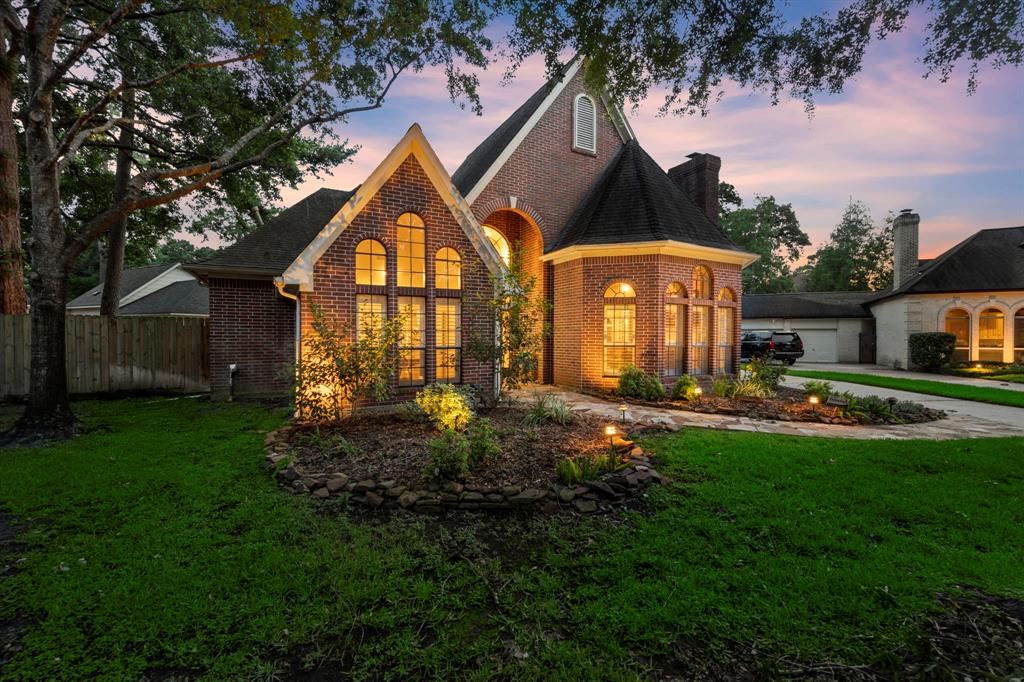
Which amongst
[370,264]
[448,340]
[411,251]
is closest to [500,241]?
[411,251]

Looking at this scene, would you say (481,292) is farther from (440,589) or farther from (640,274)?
(440,589)

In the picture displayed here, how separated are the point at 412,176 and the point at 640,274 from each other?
6.10 m

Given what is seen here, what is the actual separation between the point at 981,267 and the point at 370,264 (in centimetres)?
2719

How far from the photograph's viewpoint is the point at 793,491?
15.1 feet

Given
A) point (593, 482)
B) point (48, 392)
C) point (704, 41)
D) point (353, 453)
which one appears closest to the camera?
point (593, 482)

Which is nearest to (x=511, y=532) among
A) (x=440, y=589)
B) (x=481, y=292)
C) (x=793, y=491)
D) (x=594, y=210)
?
(x=440, y=589)

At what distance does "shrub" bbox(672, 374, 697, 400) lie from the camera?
32.6ft

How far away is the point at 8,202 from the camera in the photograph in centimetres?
916

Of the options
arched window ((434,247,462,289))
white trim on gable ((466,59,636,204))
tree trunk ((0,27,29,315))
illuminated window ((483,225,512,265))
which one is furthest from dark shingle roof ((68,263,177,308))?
arched window ((434,247,462,289))

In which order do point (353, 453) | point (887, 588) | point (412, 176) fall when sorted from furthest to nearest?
1. point (412, 176)
2. point (353, 453)
3. point (887, 588)

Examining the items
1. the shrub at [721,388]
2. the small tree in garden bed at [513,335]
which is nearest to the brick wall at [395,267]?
the small tree in garden bed at [513,335]

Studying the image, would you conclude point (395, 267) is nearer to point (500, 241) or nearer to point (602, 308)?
point (602, 308)

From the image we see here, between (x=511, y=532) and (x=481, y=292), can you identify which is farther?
(x=481, y=292)

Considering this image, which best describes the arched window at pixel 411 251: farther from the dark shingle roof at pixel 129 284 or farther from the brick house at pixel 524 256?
the dark shingle roof at pixel 129 284
